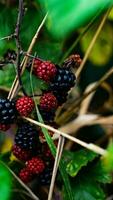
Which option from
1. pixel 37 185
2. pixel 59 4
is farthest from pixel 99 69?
pixel 59 4

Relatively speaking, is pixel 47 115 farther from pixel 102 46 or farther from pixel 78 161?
pixel 102 46

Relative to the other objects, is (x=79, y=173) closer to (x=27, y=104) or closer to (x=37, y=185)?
(x=37, y=185)

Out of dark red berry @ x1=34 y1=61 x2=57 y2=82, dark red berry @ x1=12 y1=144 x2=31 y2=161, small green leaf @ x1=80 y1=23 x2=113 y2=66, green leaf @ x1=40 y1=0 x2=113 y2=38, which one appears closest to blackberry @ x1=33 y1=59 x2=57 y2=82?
dark red berry @ x1=34 y1=61 x2=57 y2=82

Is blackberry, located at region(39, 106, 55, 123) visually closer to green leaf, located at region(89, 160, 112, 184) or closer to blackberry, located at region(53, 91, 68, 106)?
blackberry, located at region(53, 91, 68, 106)

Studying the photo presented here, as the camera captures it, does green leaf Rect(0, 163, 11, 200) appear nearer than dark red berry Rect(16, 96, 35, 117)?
Yes

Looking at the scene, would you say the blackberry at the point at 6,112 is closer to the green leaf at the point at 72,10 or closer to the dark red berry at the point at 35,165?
the dark red berry at the point at 35,165
